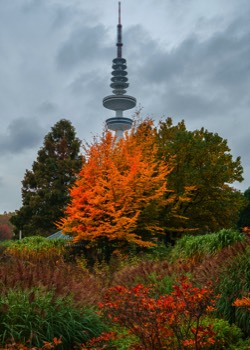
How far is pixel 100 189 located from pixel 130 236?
202 centimetres

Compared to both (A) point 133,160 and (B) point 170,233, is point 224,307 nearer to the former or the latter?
(A) point 133,160

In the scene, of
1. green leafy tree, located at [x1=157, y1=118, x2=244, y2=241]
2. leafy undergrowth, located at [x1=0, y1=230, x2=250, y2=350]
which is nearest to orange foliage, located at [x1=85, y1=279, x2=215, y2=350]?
leafy undergrowth, located at [x1=0, y1=230, x2=250, y2=350]

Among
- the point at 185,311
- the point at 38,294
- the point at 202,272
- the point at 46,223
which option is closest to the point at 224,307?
the point at 202,272

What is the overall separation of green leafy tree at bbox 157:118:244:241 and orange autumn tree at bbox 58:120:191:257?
4803 mm

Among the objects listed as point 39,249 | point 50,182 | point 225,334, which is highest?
point 50,182

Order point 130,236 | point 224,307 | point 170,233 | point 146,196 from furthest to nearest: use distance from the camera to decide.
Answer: point 170,233
point 146,196
point 130,236
point 224,307

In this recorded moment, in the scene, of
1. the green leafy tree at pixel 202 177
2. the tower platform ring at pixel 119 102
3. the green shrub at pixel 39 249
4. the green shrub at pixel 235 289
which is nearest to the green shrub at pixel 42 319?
the green shrub at pixel 235 289

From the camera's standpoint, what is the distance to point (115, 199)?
18578 mm

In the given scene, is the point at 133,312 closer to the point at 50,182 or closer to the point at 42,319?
the point at 42,319

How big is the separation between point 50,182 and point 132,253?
66.9 ft

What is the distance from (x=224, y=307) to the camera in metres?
8.66

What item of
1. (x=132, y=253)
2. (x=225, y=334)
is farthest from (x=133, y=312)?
(x=132, y=253)

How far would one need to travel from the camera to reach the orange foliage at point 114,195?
18328mm

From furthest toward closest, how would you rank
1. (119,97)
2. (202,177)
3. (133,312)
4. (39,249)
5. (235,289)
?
1. (119,97)
2. (202,177)
3. (39,249)
4. (235,289)
5. (133,312)
